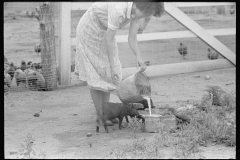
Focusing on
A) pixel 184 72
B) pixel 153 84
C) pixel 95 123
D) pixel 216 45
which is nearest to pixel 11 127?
pixel 95 123

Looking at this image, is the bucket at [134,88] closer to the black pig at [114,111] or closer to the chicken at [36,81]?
the black pig at [114,111]

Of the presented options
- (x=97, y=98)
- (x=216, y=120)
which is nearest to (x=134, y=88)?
(x=97, y=98)

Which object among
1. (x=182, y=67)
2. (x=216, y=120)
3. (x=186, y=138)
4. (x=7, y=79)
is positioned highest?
(x=182, y=67)

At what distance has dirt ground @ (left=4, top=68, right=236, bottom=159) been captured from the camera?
484 cm

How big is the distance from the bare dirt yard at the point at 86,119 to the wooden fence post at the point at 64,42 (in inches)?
9.7

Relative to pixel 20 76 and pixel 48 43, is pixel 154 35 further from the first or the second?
pixel 20 76

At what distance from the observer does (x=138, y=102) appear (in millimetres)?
6438

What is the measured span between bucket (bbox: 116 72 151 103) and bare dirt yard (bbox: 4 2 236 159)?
389mm

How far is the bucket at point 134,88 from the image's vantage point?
5719 millimetres

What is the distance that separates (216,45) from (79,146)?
16.1 ft

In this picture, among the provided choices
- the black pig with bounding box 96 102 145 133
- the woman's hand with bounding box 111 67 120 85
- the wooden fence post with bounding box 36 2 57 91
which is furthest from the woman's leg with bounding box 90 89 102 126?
the wooden fence post with bounding box 36 2 57 91

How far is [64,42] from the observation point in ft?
25.8

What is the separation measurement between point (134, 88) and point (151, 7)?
46.7 inches

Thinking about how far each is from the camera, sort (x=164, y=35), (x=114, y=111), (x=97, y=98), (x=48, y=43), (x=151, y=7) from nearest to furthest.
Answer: (x=151, y=7), (x=114, y=111), (x=97, y=98), (x=48, y=43), (x=164, y=35)
